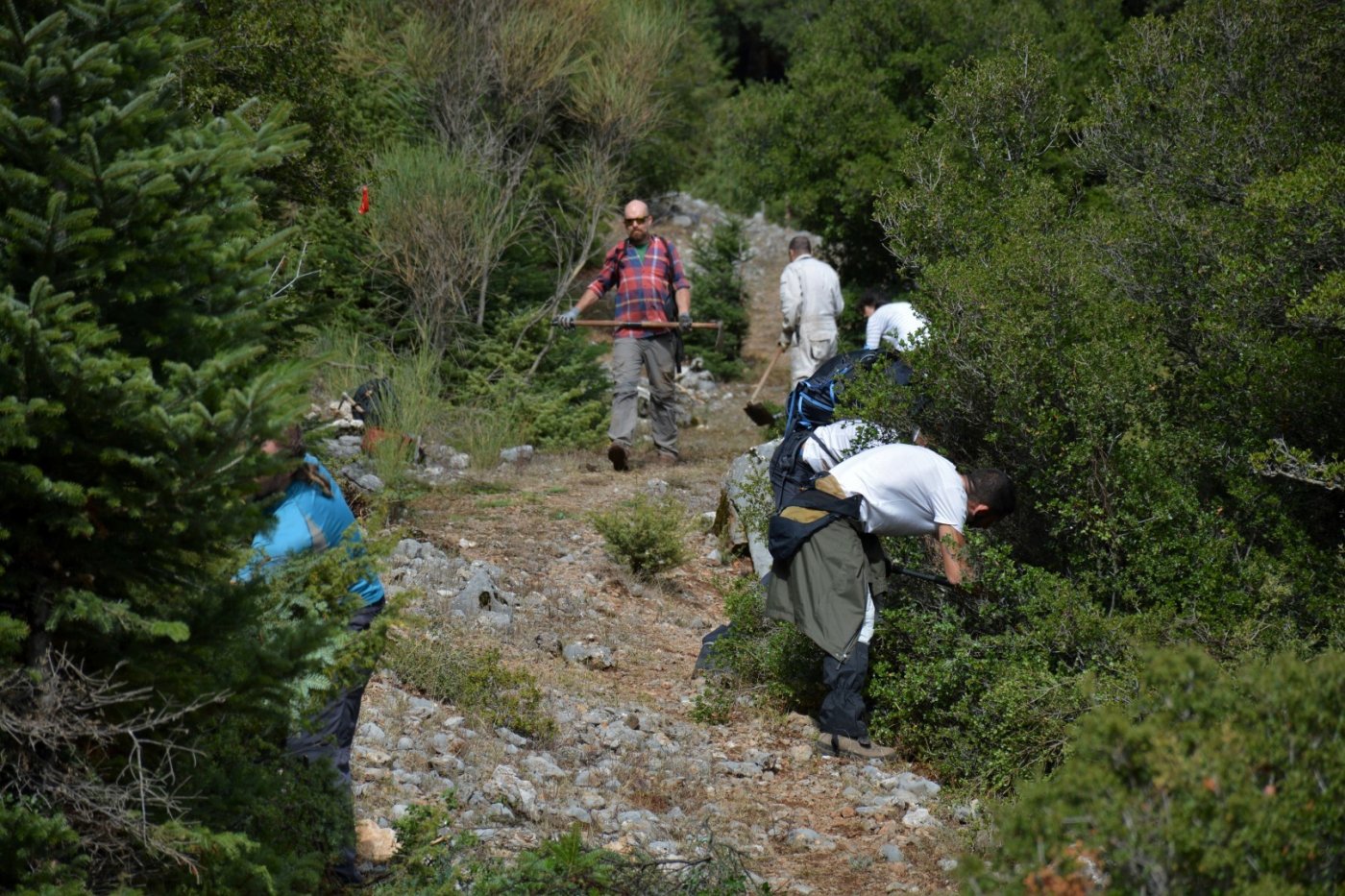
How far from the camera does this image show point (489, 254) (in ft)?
44.3

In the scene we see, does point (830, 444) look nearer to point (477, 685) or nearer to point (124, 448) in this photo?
point (477, 685)

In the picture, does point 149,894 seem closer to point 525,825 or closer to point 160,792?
point 160,792


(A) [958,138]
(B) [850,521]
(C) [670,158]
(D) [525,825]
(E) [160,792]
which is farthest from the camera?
(C) [670,158]

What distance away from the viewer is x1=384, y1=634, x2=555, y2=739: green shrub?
5.58 meters

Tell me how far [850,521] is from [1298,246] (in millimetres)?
2343

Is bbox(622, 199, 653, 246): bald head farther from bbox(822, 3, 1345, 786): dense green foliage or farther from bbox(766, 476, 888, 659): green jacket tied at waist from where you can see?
bbox(766, 476, 888, 659): green jacket tied at waist

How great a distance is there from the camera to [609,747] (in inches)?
221

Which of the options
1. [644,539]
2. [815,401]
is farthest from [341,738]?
[644,539]

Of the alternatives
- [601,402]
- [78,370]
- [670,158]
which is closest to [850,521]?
[78,370]

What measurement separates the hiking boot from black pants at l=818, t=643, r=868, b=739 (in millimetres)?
20

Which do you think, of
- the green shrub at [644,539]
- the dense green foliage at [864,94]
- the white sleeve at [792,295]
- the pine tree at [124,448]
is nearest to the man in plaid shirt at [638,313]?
the white sleeve at [792,295]

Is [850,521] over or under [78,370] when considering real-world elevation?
under

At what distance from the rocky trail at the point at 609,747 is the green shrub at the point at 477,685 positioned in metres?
0.06

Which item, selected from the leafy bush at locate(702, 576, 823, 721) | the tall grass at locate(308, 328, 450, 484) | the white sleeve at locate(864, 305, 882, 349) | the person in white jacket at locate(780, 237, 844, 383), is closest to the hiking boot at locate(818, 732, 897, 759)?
the leafy bush at locate(702, 576, 823, 721)
